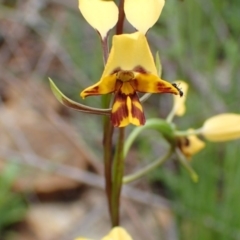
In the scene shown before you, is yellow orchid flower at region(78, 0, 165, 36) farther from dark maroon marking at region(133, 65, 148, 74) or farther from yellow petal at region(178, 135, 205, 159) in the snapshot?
yellow petal at region(178, 135, 205, 159)

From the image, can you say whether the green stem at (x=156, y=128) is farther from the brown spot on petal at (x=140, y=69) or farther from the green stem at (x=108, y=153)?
the brown spot on petal at (x=140, y=69)

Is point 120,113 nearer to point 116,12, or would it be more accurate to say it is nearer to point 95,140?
point 116,12

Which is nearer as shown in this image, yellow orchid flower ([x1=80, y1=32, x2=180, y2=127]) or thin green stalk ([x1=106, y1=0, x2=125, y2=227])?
yellow orchid flower ([x1=80, y1=32, x2=180, y2=127])

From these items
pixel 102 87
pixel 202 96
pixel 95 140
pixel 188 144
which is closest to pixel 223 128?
pixel 188 144

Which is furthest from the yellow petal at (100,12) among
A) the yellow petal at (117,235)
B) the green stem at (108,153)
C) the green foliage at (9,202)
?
the green foliage at (9,202)

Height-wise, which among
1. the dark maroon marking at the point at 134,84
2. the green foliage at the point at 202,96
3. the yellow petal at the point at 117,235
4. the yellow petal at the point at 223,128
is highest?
the dark maroon marking at the point at 134,84

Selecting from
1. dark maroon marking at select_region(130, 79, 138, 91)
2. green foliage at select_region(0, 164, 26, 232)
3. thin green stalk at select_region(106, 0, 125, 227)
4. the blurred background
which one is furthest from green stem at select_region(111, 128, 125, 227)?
green foliage at select_region(0, 164, 26, 232)

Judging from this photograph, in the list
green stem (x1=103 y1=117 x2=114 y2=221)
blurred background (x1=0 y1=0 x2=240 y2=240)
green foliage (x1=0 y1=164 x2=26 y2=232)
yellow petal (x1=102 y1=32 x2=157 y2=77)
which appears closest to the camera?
yellow petal (x1=102 y1=32 x2=157 y2=77)

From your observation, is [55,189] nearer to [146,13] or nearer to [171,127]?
[171,127]
